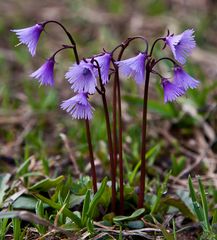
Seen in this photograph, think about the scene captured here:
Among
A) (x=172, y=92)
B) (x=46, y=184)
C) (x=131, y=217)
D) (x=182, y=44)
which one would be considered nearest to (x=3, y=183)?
(x=46, y=184)

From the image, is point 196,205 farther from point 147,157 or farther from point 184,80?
point 147,157

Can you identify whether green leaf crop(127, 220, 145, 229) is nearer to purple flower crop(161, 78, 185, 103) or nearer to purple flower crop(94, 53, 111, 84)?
purple flower crop(161, 78, 185, 103)

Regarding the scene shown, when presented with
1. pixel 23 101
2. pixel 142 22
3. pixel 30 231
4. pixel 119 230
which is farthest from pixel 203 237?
pixel 142 22

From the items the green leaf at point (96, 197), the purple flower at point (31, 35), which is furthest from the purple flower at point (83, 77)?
the green leaf at point (96, 197)

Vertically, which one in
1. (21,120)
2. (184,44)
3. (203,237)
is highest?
(184,44)

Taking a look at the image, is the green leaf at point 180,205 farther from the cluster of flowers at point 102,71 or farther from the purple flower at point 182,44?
the purple flower at point 182,44

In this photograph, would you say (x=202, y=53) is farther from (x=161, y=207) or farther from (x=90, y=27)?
(x=161, y=207)

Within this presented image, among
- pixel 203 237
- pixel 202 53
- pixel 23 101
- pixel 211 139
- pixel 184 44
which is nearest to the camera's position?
pixel 184 44
